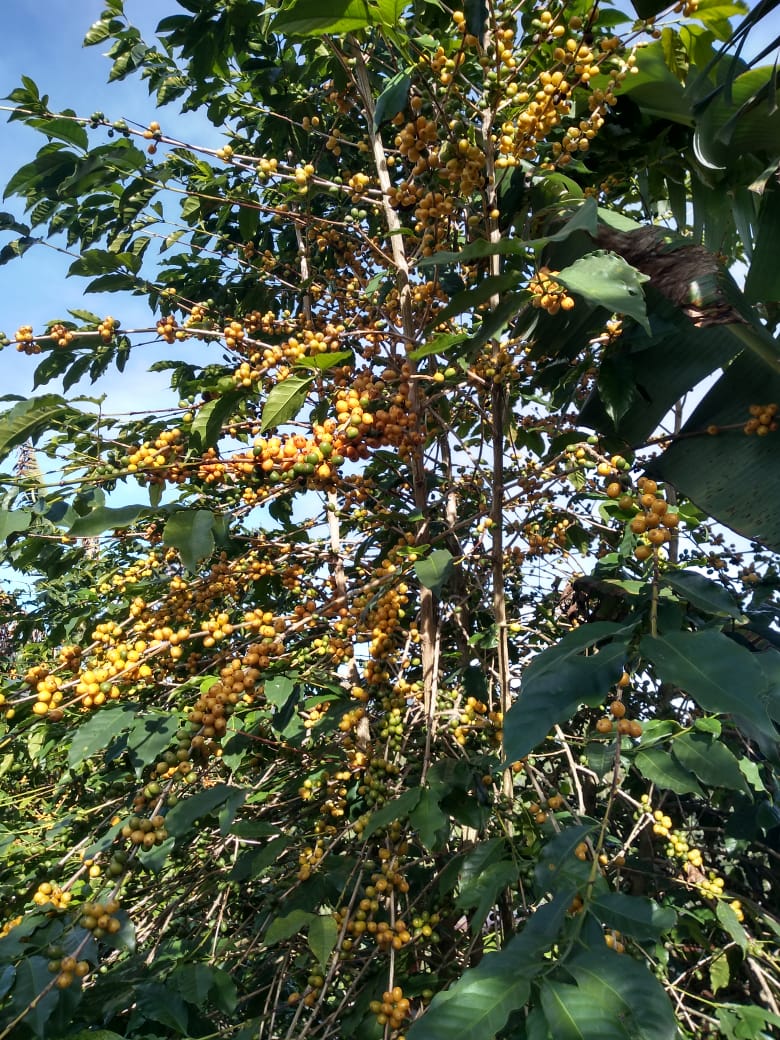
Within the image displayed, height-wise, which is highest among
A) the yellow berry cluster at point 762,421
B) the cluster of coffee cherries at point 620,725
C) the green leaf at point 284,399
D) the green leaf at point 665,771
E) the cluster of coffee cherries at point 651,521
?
the green leaf at point 284,399

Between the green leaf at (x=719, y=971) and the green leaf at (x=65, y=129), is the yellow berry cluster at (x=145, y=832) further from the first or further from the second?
the green leaf at (x=719, y=971)

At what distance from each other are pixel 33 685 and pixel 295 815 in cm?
94

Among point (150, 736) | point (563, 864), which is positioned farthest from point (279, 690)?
point (563, 864)

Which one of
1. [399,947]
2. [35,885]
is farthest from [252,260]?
[399,947]

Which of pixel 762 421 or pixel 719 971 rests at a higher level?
pixel 762 421

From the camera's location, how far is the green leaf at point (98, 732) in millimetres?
1532

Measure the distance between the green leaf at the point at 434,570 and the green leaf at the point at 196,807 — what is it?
24.7 inches

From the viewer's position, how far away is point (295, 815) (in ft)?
7.12

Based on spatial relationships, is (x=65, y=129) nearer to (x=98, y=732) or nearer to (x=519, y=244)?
(x=519, y=244)

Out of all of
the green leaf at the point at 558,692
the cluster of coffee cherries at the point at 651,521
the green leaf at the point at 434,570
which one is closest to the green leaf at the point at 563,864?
the green leaf at the point at 558,692

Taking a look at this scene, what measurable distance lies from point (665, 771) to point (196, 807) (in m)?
1.11

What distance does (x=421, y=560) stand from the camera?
5.78 feet

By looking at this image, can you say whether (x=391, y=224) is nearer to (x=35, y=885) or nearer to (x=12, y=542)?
(x=12, y=542)

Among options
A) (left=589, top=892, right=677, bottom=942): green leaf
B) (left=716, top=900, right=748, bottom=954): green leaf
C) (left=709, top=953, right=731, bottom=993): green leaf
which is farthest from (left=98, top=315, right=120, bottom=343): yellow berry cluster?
(left=709, top=953, right=731, bottom=993): green leaf
